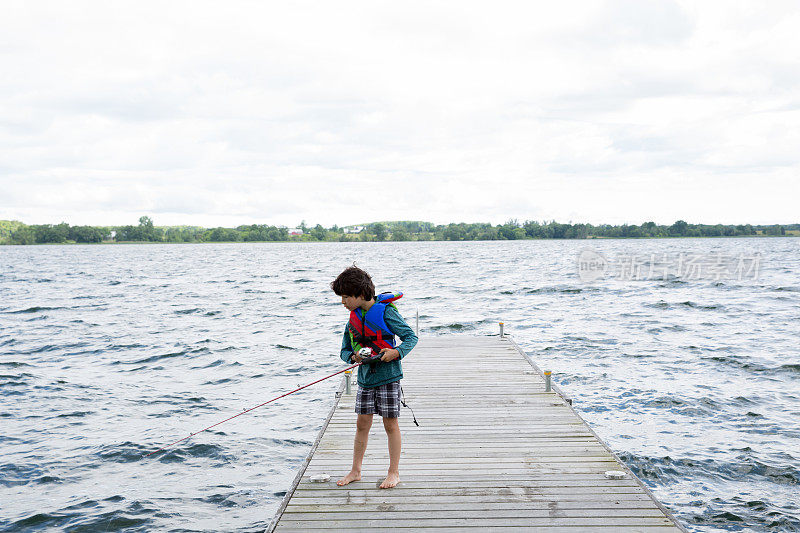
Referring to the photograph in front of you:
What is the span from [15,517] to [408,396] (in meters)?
5.50

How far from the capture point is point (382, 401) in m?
5.27

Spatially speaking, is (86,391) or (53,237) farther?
(53,237)

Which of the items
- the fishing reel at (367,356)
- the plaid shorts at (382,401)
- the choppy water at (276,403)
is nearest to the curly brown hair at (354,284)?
the fishing reel at (367,356)

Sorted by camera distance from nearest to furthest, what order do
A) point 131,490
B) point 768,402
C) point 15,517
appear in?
1. point 15,517
2. point 131,490
3. point 768,402

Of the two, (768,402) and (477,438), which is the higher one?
(477,438)

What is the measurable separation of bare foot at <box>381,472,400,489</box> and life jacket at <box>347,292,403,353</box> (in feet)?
4.25

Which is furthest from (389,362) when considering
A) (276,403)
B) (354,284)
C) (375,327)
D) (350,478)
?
(276,403)

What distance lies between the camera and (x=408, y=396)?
9.09 meters

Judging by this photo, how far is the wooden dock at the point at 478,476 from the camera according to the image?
4.92m

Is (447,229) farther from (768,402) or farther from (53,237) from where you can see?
(768,402)

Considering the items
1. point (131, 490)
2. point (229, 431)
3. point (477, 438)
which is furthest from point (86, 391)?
point (477, 438)

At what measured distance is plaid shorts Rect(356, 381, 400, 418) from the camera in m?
5.25

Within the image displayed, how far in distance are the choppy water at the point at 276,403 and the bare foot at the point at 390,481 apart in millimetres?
2694

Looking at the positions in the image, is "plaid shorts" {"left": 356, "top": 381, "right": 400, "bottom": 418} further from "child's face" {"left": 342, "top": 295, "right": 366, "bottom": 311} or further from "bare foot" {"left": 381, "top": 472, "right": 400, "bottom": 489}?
"child's face" {"left": 342, "top": 295, "right": 366, "bottom": 311}
